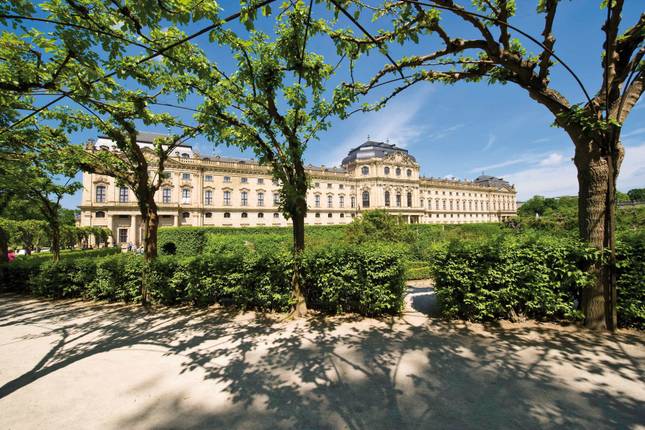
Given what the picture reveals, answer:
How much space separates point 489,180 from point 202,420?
91508mm

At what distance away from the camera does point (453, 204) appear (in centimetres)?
6569

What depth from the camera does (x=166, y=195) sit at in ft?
127

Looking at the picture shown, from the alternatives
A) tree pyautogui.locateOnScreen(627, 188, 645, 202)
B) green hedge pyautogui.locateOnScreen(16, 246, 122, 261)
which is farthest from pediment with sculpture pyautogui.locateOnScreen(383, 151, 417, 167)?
tree pyautogui.locateOnScreen(627, 188, 645, 202)

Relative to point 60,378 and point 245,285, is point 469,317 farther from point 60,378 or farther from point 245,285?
point 60,378

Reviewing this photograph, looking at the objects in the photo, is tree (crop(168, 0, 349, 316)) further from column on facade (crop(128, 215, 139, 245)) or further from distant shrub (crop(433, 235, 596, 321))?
column on facade (crop(128, 215, 139, 245))

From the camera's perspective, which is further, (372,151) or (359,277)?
(372,151)

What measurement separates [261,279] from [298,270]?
36.4 inches

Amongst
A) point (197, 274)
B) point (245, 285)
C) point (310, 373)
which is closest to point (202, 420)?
point (310, 373)

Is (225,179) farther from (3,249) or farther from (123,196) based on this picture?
(3,249)

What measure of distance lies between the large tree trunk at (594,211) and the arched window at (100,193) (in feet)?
155

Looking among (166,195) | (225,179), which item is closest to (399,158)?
(225,179)

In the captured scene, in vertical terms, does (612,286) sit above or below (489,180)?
below

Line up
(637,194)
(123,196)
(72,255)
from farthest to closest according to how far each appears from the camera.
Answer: (637,194), (123,196), (72,255)

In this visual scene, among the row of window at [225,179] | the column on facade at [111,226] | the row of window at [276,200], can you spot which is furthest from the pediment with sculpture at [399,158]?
the column on facade at [111,226]
